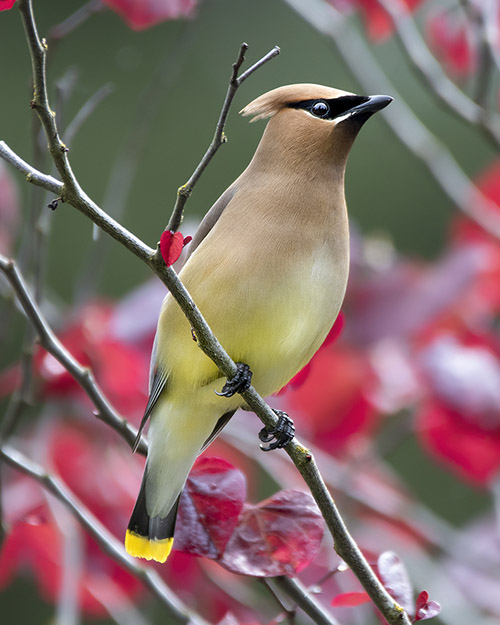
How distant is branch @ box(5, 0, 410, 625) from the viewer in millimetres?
1193

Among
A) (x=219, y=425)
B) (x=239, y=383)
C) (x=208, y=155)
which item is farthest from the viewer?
(x=219, y=425)

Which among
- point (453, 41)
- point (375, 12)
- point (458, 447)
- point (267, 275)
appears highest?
point (453, 41)

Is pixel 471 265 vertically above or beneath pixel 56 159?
above

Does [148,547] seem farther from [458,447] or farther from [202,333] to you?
[458,447]

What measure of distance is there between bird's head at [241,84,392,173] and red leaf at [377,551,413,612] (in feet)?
2.25

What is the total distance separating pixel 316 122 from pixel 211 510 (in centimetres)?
69

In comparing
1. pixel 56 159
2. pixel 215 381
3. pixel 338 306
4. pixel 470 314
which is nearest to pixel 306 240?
pixel 338 306

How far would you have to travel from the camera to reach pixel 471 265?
2.63 metres

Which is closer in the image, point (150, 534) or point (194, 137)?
point (150, 534)

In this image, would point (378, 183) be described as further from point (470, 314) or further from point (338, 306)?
point (338, 306)

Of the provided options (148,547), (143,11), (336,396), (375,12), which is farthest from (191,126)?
(148,547)

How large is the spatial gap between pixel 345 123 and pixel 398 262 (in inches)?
50.5

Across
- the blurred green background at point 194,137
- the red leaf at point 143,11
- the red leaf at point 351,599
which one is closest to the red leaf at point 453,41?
the red leaf at point 143,11

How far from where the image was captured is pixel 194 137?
567 centimetres
